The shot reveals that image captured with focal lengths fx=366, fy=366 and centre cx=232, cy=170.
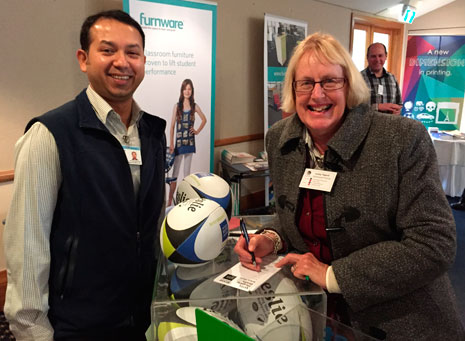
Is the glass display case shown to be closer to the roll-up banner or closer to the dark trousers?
the dark trousers

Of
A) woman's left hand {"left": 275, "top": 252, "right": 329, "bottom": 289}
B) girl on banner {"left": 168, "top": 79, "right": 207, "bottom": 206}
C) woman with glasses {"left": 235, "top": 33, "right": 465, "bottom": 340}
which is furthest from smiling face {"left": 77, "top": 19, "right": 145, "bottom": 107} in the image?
girl on banner {"left": 168, "top": 79, "right": 207, "bottom": 206}

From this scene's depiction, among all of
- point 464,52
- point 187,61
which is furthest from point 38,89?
point 464,52

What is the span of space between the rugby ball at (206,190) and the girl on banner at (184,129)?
7.24ft

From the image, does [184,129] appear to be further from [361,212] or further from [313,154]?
[361,212]

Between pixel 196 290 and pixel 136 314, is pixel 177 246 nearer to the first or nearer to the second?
pixel 196 290

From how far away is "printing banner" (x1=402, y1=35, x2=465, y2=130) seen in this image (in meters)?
7.00

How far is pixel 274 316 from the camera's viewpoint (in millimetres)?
995

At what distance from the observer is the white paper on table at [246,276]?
1.04 metres

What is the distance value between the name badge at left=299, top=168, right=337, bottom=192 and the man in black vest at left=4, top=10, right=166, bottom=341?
579 millimetres

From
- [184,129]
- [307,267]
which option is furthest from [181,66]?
[307,267]

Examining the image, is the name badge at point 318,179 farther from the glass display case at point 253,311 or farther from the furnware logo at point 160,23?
the furnware logo at point 160,23

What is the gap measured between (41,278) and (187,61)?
301 cm

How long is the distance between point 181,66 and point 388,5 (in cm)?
498

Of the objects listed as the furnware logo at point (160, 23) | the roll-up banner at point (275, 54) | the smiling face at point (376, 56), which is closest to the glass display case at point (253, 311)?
the furnware logo at point (160, 23)
